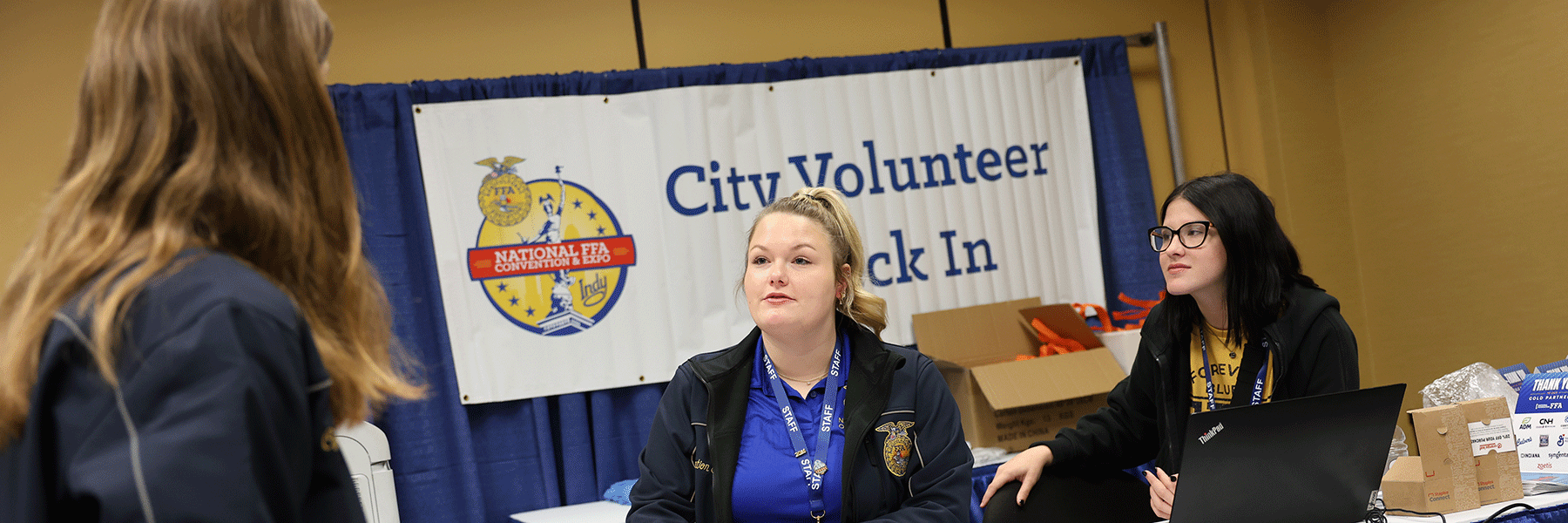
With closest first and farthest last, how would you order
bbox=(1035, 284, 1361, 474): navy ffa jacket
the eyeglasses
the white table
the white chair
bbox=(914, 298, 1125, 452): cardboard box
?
bbox=(1035, 284, 1361, 474): navy ffa jacket
the eyeglasses
the white chair
the white table
bbox=(914, 298, 1125, 452): cardboard box

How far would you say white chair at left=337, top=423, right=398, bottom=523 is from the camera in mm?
2963

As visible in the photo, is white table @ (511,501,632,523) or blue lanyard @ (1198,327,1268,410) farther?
white table @ (511,501,632,523)

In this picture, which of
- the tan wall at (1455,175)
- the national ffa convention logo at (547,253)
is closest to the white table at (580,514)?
the national ffa convention logo at (547,253)

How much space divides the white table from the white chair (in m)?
0.43

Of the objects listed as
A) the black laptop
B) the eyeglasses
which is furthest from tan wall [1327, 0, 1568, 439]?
the black laptop

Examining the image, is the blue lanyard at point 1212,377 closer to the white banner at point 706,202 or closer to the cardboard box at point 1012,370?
the cardboard box at point 1012,370

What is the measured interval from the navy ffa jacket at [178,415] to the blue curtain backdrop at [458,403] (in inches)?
109

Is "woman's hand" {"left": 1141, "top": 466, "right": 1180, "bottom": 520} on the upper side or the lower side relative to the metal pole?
lower

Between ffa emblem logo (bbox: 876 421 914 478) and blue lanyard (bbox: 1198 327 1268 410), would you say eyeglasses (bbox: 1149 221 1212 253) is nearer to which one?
blue lanyard (bbox: 1198 327 1268 410)

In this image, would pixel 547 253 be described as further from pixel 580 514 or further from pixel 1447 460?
pixel 1447 460

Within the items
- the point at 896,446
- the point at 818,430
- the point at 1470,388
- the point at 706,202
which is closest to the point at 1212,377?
the point at 1470,388

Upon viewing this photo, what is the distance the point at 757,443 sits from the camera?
6.41 feet

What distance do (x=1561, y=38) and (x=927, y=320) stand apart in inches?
88.5

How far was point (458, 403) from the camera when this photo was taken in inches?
137
